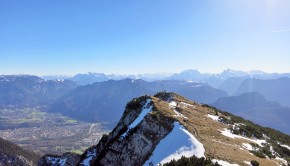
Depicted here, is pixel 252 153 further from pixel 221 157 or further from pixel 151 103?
pixel 151 103

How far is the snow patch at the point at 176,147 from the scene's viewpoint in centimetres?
3550

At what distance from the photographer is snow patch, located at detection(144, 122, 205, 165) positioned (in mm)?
35500

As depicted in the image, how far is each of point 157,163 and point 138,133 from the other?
9.57m

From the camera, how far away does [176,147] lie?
38.5 m

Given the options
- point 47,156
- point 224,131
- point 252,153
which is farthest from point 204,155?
point 47,156

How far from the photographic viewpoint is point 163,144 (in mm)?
41031

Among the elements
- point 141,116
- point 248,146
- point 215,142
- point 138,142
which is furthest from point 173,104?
point 215,142

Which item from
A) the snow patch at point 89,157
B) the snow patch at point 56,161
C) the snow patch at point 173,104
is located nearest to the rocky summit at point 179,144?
the snow patch at point 89,157

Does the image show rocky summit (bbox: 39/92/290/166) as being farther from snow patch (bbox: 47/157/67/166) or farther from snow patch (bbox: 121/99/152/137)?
snow patch (bbox: 47/157/67/166)

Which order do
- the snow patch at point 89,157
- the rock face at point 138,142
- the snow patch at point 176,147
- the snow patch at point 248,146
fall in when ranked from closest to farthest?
the snow patch at point 176,147, the rock face at point 138,142, the snow patch at point 248,146, the snow patch at point 89,157

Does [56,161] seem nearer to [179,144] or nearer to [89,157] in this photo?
[89,157]

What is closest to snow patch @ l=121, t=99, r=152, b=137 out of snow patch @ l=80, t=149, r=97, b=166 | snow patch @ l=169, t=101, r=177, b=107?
snow patch @ l=169, t=101, r=177, b=107

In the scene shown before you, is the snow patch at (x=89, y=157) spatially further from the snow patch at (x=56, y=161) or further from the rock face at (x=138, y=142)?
the snow patch at (x=56, y=161)

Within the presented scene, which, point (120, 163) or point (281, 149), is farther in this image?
point (281, 149)
